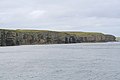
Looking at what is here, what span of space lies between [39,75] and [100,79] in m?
8.93

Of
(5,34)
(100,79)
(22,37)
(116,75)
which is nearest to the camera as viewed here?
(100,79)

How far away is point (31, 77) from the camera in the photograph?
132ft

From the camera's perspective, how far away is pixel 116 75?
41.1 meters

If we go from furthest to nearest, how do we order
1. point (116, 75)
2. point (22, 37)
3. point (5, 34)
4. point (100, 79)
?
point (22, 37), point (5, 34), point (116, 75), point (100, 79)

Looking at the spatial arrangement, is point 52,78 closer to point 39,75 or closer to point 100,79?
point 39,75

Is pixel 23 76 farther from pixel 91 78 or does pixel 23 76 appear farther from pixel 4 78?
pixel 91 78

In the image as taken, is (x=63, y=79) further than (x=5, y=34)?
No

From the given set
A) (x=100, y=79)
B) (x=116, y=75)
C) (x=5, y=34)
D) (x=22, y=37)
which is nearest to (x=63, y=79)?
(x=100, y=79)

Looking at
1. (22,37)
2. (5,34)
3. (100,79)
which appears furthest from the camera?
(22,37)

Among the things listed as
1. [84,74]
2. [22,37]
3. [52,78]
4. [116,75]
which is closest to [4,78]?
[52,78]

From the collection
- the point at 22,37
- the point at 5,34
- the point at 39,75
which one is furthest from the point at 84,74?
the point at 22,37

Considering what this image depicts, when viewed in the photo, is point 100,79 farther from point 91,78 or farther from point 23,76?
point 23,76

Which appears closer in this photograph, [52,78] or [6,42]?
[52,78]

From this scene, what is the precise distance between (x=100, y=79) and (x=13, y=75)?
12382 mm
